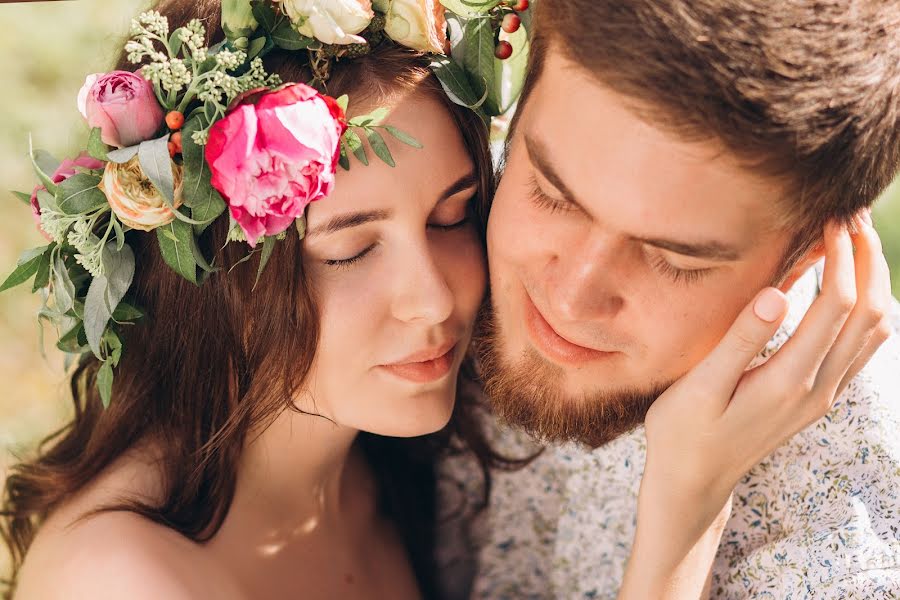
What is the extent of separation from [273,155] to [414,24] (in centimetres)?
50

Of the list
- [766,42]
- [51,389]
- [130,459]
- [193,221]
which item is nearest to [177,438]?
[130,459]

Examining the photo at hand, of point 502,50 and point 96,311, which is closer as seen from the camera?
point 96,311

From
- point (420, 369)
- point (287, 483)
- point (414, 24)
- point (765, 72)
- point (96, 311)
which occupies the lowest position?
point (287, 483)

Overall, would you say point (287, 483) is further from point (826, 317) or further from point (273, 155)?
point (826, 317)

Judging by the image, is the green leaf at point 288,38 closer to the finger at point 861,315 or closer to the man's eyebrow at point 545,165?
the man's eyebrow at point 545,165

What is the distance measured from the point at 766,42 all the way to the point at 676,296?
0.61 metres

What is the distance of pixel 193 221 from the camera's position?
2.03 meters

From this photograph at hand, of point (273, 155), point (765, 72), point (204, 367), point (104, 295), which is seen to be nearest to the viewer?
point (765, 72)

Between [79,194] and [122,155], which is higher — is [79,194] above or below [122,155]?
below

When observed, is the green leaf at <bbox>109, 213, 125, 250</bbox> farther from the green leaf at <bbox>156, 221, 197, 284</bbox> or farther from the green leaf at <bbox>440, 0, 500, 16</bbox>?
the green leaf at <bbox>440, 0, 500, 16</bbox>

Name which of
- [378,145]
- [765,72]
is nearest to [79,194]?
[378,145]

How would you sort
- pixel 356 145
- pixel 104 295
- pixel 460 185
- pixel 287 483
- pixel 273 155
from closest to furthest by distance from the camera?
pixel 273 155
pixel 356 145
pixel 104 295
pixel 460 185
pixel 287 483

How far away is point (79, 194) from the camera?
6.87 feet

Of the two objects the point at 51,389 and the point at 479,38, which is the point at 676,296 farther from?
the point at 51,389
